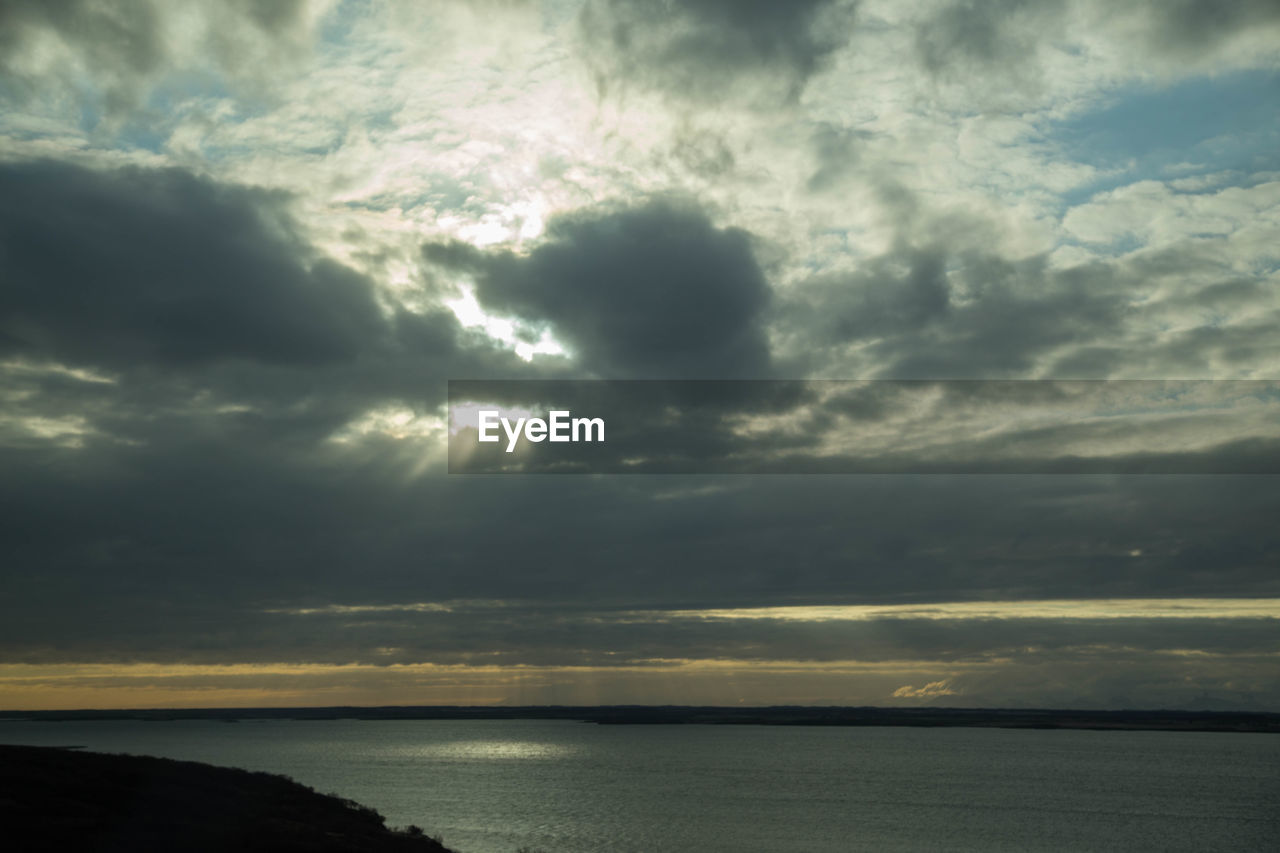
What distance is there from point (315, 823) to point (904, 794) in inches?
4107

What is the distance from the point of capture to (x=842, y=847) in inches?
3383

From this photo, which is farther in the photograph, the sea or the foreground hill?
the sea

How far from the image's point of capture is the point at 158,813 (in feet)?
164

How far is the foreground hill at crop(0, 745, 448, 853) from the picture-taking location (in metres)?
42.8

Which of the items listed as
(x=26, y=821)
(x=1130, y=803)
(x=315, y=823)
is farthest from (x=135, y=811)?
(x=1130, y=803)

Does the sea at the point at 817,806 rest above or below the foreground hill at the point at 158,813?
below

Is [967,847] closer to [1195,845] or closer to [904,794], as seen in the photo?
[1195,845]

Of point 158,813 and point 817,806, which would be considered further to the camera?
point 817,806

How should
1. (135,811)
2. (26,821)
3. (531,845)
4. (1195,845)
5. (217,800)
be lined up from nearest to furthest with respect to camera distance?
1. (26,821)
2. (135,811)
3. (217,800)
4. (531,845)
5. (1195,845)

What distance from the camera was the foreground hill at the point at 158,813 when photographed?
42.8 meters

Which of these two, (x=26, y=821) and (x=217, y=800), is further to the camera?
(x=217, y=800)

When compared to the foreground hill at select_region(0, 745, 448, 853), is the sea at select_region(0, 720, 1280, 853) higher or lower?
lower

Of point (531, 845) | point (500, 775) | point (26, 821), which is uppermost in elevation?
point (26, 821)

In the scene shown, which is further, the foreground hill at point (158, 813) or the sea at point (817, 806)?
the sea at point (817, 806)
